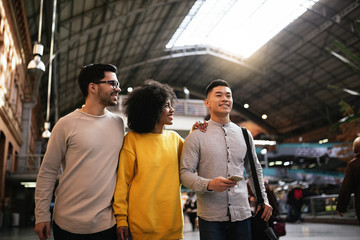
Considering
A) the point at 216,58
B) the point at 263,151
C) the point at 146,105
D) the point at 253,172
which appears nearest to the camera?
the point at 146,105

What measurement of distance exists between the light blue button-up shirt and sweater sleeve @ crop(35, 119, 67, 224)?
0.97 m

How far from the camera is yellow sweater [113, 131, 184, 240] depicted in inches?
92.3

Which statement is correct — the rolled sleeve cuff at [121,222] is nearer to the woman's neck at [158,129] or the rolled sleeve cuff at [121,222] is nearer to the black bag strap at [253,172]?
the woman's neck at [158,129]

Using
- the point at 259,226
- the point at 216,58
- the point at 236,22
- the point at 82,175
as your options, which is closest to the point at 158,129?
the point at 82,175

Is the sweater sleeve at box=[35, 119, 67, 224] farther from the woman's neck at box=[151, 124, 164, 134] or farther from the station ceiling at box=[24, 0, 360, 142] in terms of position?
the station ceiling at box=[24, 0, 360, 142]

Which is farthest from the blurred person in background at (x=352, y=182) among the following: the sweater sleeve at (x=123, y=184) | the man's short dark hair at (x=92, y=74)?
the man's short dark hair at (x=92, y=74)

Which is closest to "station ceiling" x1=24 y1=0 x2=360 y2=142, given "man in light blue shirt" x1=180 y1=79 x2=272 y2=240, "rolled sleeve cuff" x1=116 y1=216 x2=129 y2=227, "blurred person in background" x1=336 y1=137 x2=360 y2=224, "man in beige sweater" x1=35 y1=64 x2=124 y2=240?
"man in beige sweater" x1=35 y1=64 x2=124 y2=240

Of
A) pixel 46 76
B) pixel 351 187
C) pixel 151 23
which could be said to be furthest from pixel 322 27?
pixel 351 187

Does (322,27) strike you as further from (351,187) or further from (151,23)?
(351,187)

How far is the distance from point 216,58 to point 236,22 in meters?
7.50

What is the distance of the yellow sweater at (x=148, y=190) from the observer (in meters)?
2.34

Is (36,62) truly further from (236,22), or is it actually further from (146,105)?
(236,22)

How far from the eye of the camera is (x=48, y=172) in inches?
96.7

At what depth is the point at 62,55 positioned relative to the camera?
72.4 ft
